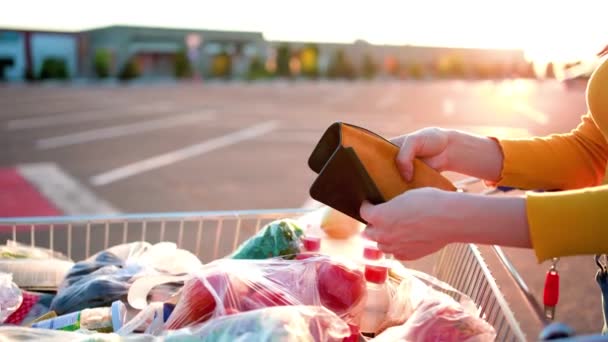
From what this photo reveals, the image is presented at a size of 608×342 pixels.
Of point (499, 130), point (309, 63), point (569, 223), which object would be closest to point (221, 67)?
point (309, 63)

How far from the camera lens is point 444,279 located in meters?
2.25

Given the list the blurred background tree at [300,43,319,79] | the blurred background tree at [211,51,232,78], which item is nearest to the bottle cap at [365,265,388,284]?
the blurred background tree at [211,51,232,78]

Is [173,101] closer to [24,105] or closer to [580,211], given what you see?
[24,105]

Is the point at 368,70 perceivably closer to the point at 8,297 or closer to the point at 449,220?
the point at 8,297

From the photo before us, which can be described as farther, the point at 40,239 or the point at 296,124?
the point at 296,124

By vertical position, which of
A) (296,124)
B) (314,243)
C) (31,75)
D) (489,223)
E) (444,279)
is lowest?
(31,75)

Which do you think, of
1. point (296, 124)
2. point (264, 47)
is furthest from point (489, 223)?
point (264, 47)

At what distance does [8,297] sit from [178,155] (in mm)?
7801

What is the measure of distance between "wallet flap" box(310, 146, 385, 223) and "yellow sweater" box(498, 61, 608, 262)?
1.23ft

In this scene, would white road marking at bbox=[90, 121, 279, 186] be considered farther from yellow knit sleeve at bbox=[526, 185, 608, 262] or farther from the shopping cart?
yellow knit sleeve at bbox=[526, 185, 608, 262]

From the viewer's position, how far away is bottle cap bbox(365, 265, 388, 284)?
1930mm

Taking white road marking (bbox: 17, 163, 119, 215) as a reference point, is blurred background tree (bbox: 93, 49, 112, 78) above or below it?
below

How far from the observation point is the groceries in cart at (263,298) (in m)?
1.57

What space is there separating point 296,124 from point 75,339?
13.0 metres
